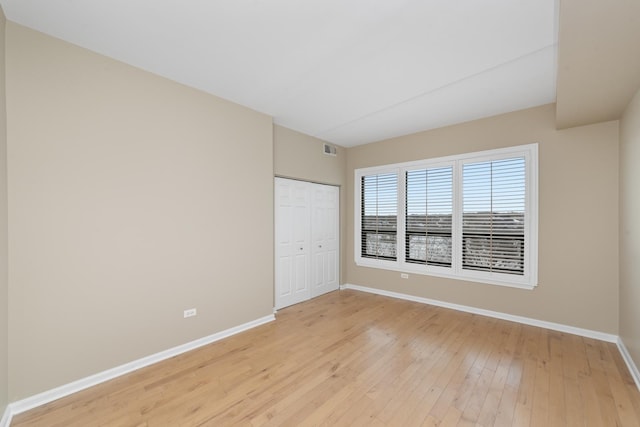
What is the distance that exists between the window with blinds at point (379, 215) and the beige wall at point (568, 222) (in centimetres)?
140

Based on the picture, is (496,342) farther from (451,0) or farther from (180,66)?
(180,66)

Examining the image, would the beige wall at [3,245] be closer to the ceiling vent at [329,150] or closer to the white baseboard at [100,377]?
the white baseboard at [100,377]

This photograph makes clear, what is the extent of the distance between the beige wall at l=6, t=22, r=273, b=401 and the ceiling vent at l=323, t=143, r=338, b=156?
6.45 ft

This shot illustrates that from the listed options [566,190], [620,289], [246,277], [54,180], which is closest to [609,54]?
[566,190]

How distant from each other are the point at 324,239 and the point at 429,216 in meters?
1.99

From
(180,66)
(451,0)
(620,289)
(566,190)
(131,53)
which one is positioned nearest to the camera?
(451,0)

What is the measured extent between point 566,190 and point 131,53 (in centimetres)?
517

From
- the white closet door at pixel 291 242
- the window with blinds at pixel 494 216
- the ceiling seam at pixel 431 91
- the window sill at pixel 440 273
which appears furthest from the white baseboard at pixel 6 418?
the window with blinds at pixel 494 216

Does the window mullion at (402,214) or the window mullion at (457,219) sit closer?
the window mullion at (457,219)

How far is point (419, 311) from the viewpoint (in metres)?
4.18

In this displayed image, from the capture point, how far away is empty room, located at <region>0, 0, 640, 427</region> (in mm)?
2023

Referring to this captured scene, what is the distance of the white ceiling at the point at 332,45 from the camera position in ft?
6.36

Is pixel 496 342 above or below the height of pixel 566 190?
below

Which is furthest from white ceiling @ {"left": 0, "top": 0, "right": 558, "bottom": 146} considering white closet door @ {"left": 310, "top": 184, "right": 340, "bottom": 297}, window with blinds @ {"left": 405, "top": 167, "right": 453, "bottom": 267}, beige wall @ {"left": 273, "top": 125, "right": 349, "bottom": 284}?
white closet door @ {"left": 310, "top": 184, "right": 340, "bottom": 297}
